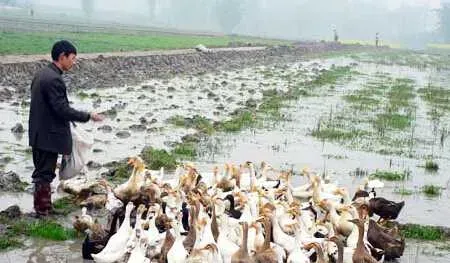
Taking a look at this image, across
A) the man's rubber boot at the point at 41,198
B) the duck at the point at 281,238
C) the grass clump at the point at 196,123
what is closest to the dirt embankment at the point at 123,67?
the grass clump at the point at 196,123

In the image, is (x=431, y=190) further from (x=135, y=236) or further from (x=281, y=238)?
(x=135, y=236)

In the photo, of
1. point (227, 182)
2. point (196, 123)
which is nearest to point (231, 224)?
point (227, 182)

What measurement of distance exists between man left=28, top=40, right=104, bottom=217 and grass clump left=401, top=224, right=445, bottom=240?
199 inches

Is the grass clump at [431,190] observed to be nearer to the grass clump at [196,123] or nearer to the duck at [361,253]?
the duck at [361,253]

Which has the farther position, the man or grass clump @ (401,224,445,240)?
grass clump @ (401,224,445,240)

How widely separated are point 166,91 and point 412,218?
17.2 m

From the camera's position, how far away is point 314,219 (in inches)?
395

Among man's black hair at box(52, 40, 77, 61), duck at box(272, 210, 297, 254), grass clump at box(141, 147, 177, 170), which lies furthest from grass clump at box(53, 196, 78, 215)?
duck at box(272, 210, 297, 254)

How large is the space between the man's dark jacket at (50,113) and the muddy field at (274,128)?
1450 mm

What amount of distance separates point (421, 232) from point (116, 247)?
498 cm

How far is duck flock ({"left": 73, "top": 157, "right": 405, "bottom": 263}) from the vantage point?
26.6ft

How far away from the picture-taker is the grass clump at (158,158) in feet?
44.7

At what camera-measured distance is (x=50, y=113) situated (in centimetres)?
966

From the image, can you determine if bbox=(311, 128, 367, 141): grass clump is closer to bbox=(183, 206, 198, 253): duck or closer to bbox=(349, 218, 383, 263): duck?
bbox=(349, 218, 383, 263): duck
